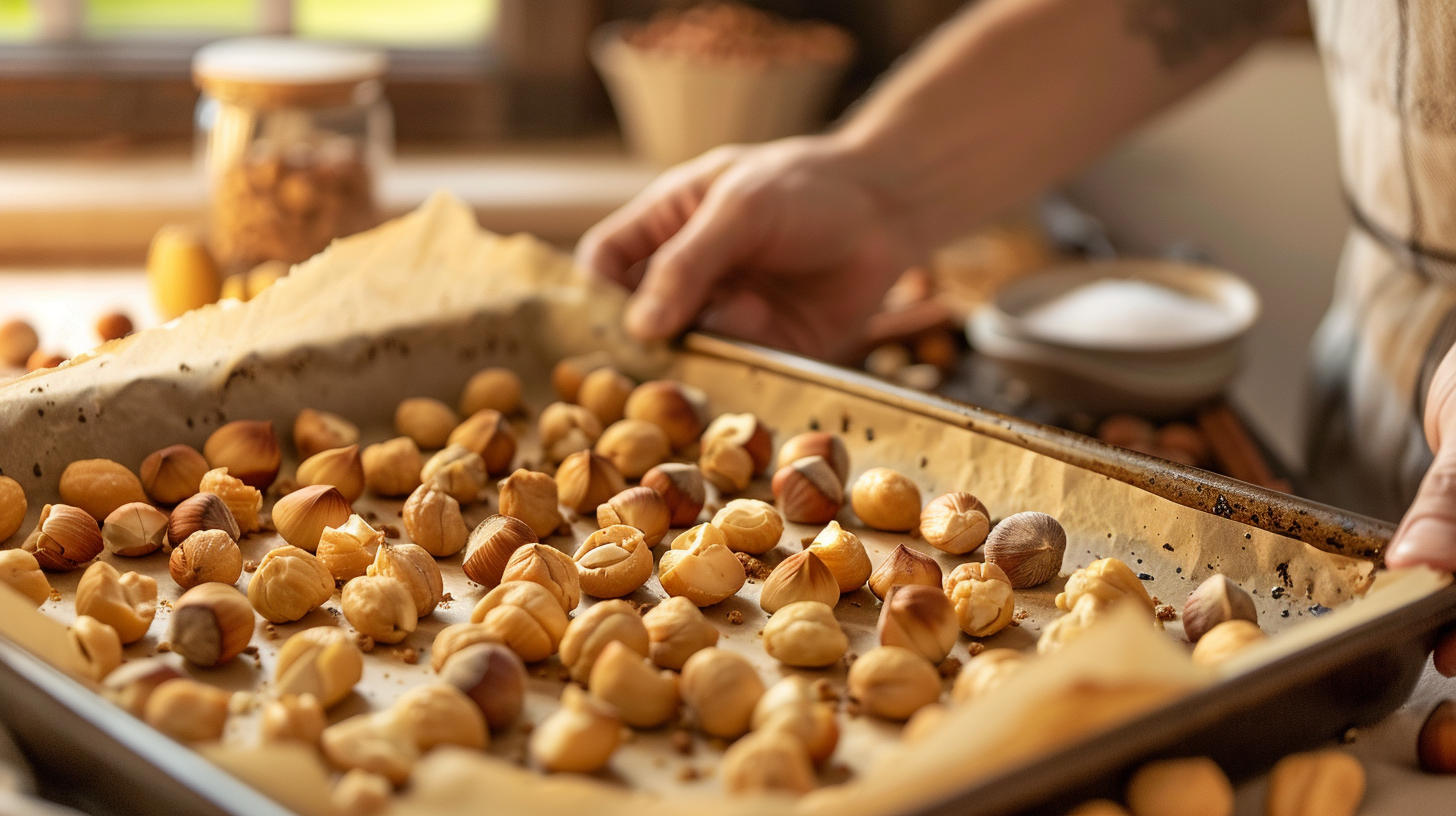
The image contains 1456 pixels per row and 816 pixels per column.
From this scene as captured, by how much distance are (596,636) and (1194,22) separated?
0.91 m

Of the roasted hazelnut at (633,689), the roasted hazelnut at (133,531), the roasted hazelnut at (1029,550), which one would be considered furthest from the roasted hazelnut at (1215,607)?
the roasted hazelnut at (133,531)

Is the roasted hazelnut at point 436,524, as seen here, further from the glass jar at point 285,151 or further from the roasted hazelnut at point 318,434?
the glass jar at point 285,151

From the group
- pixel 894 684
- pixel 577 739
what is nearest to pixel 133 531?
pixel 577 739

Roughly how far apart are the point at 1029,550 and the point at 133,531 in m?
0.55

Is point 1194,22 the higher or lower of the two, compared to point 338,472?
higher

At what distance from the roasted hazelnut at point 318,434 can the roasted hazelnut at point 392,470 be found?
37mm

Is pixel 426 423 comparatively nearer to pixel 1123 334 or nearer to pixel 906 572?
pixel 906 572

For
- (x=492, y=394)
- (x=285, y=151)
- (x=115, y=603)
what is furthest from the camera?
(x=285, y=151)

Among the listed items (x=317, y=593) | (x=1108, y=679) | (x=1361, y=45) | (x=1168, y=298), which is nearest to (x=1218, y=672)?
(x=1108, y=679)

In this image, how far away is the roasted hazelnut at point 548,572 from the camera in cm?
75

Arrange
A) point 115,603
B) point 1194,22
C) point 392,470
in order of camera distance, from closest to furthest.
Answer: point 115,603, point 392,470, point 1194,22

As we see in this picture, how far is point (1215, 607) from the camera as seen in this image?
0.72m

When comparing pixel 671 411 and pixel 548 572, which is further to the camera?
pixel 671 411

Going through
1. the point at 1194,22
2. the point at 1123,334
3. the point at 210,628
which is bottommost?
the point at 1123,334
